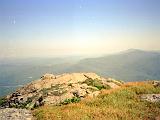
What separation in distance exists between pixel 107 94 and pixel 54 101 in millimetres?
5810

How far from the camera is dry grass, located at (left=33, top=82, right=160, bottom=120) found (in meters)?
19.5

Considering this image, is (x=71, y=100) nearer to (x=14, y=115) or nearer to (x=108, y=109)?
(x=108, y=109)

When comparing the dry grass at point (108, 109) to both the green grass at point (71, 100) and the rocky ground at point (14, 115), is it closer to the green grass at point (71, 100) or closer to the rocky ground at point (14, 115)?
the rocky ground at point (14, 115)

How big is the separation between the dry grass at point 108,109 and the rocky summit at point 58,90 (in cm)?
300

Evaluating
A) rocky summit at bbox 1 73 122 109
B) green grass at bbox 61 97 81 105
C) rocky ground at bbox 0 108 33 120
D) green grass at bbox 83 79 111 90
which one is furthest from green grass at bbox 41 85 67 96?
rocky ground at bbox 0 108 33 120

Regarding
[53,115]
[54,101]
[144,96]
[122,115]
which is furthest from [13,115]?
[144,96]

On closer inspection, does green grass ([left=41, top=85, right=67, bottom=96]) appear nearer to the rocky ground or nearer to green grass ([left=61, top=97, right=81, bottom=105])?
green grass ([left=61, top=97, right=81, bottom=105])

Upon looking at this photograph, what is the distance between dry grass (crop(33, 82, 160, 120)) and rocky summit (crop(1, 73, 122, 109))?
3005 mm

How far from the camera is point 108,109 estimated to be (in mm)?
21547

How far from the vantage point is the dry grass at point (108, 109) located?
19.5m

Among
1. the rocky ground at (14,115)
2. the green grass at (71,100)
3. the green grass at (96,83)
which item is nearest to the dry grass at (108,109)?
the rocky ground at (14,115)

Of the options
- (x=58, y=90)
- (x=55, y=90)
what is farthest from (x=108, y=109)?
(x=55, y=90)

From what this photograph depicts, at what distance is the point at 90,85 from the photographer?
33.0 metres

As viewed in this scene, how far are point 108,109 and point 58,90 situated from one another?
31.7 ft
